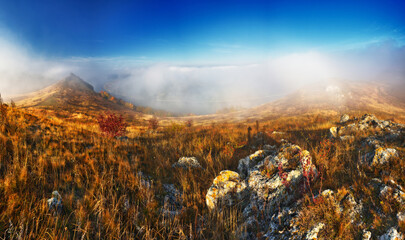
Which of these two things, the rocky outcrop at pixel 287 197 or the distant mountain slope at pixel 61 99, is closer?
the rocky outcrop at pixel 287 197

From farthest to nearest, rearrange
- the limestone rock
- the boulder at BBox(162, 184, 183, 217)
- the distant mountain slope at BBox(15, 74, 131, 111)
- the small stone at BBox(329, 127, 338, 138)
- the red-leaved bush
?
the distant mountain slope at BBox(15, 74, 131, 111) < the red-leaved bush < the small stone at BBox(329, 127, 338, 138) < the boulder at BBox(162, 184, 183, 217) < the limestone rock

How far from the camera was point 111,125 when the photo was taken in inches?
444

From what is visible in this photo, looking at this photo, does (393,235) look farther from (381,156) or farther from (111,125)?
(111,125)

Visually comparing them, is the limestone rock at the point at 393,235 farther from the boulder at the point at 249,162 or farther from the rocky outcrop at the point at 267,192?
the boulder at the point at 249,162

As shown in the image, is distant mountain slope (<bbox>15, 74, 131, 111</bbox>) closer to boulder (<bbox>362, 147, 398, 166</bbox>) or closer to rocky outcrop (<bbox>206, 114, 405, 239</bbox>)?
rocky outcrop (<bbox>206, 114, 405, 239</bbox>)

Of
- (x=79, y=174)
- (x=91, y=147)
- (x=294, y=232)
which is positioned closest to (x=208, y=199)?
(x=294, y=232)

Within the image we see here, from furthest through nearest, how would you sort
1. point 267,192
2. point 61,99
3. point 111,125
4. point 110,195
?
point 61,99
point 111,125
point 110,195
point 267,192

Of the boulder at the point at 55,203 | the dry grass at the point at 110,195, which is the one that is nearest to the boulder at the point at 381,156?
the dry grass at the point at 110,195

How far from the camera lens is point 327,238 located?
2.07 m

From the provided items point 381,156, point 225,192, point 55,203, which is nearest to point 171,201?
point 225,192

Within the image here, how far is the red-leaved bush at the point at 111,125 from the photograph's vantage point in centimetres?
1106

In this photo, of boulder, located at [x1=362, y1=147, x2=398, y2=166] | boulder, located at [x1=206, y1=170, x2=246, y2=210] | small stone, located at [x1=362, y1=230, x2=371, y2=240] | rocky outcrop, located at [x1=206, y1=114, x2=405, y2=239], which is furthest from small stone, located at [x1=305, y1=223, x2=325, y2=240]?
boulder, located at [x1=362, y1=147, x2=398, y2=166]

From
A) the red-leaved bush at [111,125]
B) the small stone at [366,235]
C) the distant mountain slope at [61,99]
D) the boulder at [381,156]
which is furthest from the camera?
the distant mountain slope at [61,99]

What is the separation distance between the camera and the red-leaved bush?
11.1m
